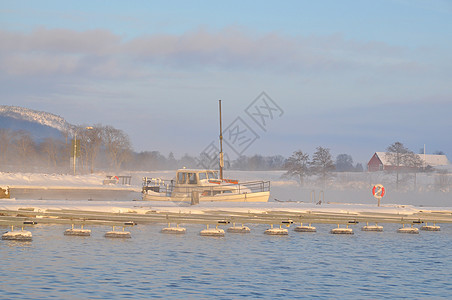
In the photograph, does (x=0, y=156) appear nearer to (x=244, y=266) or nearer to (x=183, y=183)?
(x=183, y=183)

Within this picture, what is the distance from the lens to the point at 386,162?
114m

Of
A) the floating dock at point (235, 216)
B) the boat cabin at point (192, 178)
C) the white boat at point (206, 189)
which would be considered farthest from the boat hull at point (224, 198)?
the floating dock at point (235, 216)

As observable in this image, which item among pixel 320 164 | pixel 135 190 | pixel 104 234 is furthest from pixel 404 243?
pixel 320 164

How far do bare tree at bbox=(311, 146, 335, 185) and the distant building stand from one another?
625 inches

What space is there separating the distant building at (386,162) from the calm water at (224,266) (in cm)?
8958

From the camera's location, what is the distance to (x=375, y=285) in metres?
18.3

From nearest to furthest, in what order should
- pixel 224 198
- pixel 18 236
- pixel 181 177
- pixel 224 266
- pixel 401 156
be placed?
pixel 224 266
pixel 18 236
pixel 224 198
pixel 181 177
pixel 401 156

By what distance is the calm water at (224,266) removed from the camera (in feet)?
55.3

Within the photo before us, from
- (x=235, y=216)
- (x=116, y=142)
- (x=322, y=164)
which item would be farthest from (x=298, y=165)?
(x=235, y=216)

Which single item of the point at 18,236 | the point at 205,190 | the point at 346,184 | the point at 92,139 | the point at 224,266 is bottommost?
the point at 224,266

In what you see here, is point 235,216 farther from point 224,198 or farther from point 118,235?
point 224,198

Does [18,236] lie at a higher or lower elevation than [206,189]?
lower

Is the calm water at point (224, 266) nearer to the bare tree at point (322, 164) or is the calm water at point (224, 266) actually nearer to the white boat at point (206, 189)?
the white boat at point (206, 189)

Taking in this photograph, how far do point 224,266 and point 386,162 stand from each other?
322ft
